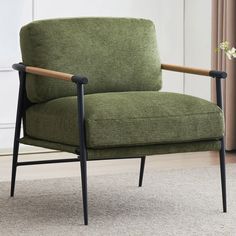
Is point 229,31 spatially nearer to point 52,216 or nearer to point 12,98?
point 12,98

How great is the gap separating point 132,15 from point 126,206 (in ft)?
6.32

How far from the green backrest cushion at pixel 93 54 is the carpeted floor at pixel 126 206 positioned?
489 mm

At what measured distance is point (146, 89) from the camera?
362cm

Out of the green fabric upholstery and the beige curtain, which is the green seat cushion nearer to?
the green fabric upholstery

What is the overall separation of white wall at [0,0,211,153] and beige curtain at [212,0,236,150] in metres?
0.24

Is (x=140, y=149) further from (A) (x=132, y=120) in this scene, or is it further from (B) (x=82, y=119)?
(B) (x=82, y=119)

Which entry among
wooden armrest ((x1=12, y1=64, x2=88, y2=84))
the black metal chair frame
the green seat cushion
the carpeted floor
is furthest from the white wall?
the green seat cushion

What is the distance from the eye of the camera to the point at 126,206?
3.41 meters

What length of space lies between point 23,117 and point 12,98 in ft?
4.01

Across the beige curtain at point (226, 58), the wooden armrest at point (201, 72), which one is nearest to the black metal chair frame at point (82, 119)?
the wooden armrest at point (201, 72)

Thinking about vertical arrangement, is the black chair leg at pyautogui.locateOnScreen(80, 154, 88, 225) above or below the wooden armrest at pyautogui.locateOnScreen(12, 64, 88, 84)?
below

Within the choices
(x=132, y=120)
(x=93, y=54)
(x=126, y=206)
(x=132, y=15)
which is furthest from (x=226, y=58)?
(x=132, y=120)

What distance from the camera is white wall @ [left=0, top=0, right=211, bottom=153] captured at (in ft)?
15.4

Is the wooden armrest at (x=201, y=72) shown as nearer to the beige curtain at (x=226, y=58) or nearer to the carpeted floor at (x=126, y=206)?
the carpeted floor at (x=126, y=206)
